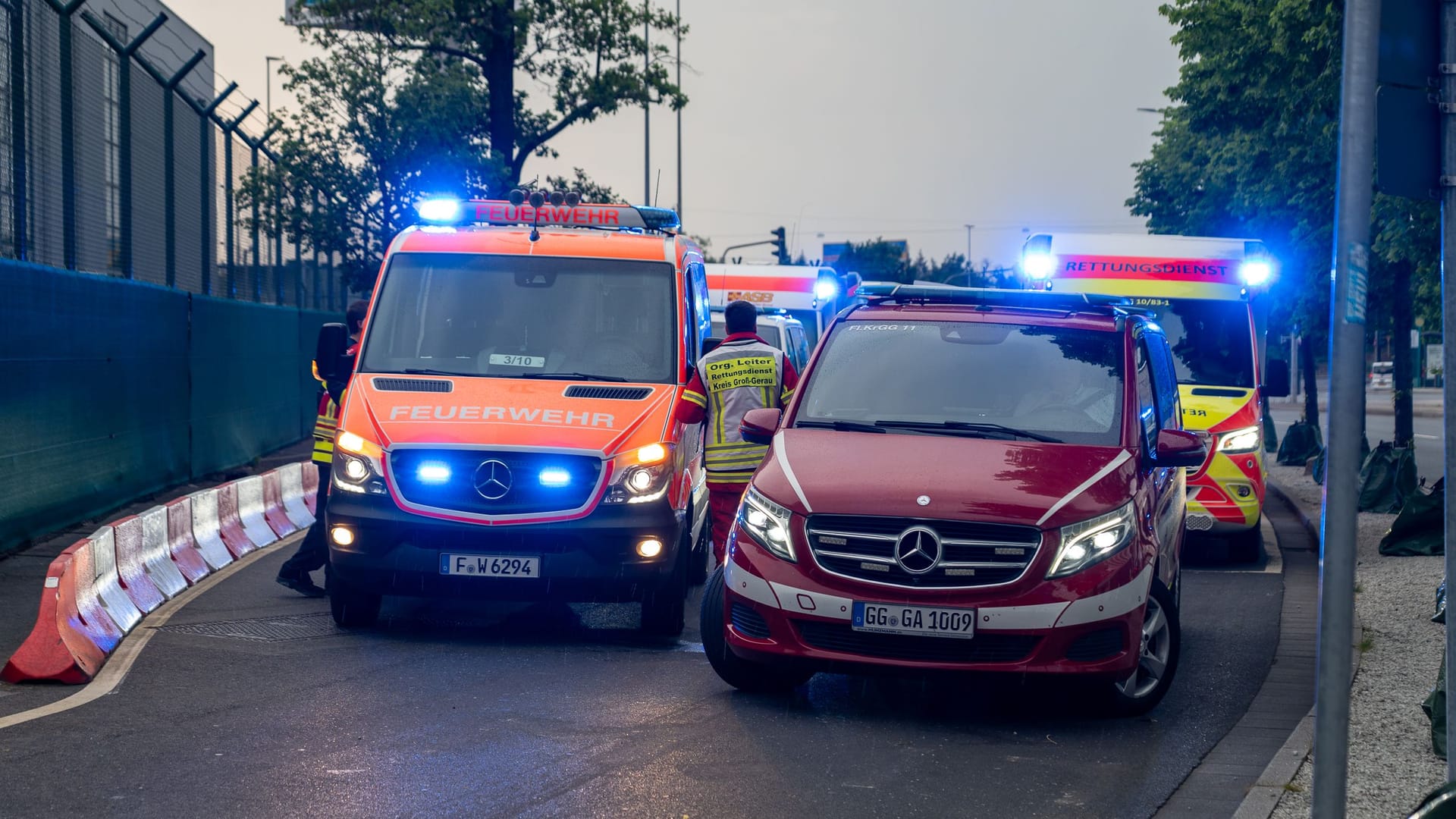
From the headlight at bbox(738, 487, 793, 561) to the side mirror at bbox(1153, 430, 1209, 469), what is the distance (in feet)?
5.96

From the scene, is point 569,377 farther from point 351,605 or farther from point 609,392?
point 351,605

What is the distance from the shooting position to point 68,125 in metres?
14.1

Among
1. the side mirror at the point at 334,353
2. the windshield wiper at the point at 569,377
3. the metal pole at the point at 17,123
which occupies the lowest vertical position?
the windshield wiper at the point at 569,377

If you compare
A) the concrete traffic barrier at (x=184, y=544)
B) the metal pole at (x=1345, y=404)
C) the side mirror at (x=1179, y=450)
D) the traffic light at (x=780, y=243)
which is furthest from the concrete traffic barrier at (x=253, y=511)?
the traffic light at (x=780, y=243)

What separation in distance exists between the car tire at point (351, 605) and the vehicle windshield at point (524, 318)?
131cm

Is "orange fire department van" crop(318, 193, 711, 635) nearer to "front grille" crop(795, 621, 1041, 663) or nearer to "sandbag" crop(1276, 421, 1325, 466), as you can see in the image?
"front grille" crop(795, 621, 1041, 663)

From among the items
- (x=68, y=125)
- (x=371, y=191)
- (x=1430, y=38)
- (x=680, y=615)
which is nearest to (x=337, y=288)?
(x=371, y=191)

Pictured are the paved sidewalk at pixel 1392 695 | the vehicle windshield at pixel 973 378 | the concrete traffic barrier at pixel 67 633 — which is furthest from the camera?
the vehicle windshield at pixel 973 378

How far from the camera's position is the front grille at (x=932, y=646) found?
7.06 metres

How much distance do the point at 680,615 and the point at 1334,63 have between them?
930 centimetres

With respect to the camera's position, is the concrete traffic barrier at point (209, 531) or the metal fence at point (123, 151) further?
the metal fence at point (123, 151)

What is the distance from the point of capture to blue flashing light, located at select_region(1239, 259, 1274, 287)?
14086mm

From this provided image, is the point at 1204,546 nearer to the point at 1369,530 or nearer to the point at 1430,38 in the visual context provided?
the point at 1369,530

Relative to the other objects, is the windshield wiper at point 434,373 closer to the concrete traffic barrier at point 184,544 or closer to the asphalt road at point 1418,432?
the concrete traffic barrier at point 184,544
